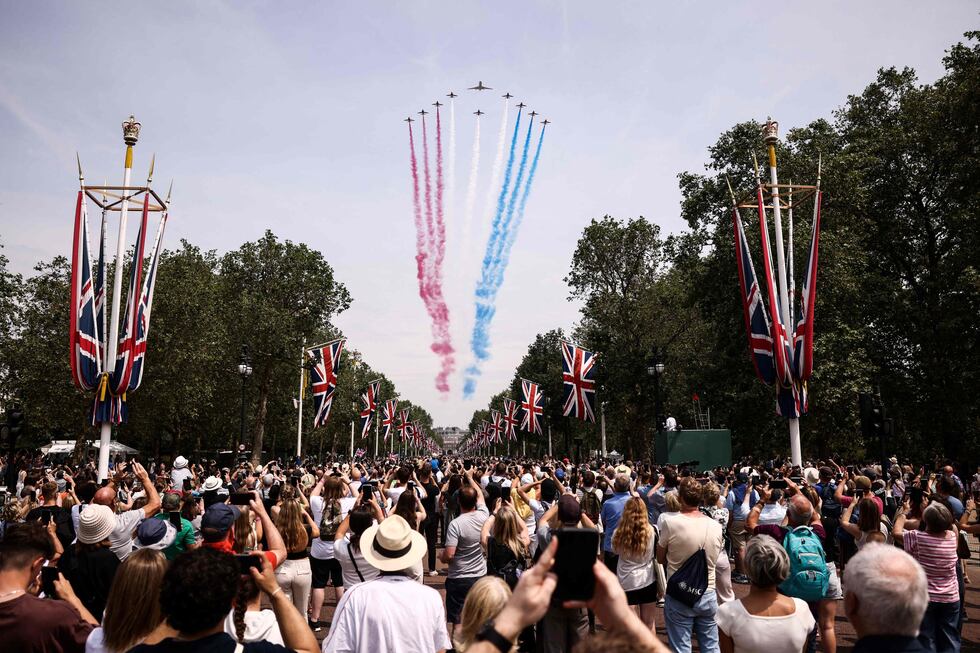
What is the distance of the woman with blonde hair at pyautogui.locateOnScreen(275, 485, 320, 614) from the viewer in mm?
7910

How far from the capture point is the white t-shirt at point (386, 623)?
4.05 m

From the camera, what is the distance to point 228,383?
5288 centimetres

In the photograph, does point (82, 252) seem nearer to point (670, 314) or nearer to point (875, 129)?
point (670, 314)

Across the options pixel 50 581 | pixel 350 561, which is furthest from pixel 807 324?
pixel 50 581

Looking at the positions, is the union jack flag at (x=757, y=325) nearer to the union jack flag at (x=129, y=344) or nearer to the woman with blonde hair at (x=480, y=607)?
the union jack flag at (x=129, y=344)

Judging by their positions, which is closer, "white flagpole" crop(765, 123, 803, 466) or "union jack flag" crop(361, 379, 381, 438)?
"white flagpole" crop(765, 123, 803, 466)

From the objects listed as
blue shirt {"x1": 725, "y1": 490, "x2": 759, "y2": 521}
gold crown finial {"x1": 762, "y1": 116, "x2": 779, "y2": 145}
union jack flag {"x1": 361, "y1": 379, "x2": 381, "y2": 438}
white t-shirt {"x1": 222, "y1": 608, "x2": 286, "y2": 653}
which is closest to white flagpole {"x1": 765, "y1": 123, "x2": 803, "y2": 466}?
gold crown finial {"x1": 762, "y1": 116, "x2": 779, "y2": 145}

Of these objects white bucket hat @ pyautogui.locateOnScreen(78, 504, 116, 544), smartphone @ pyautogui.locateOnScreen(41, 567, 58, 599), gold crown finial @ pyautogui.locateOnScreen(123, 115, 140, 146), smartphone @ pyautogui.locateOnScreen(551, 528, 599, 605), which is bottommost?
smartphone @ pyautogui.locateOnScreen(41, 567, 58, 599)

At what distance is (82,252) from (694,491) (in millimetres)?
20263

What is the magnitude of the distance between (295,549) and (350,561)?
0.97m

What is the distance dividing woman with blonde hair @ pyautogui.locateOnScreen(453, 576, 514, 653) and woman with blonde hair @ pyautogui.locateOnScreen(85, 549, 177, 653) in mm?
1655

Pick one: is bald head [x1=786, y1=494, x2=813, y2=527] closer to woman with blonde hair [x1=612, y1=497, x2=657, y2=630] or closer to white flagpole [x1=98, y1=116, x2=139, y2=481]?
→ woman with blonde hair [x1=612, y1=497, x2=657, y2=630]

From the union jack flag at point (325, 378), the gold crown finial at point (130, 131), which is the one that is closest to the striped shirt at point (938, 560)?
the gold crown finial at point (130, 131)

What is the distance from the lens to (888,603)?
2.94 meters
